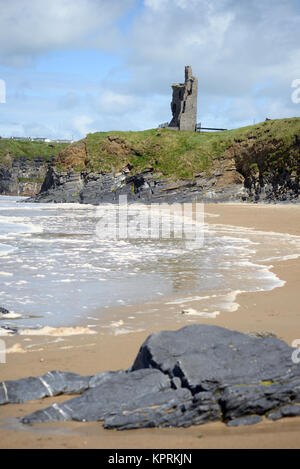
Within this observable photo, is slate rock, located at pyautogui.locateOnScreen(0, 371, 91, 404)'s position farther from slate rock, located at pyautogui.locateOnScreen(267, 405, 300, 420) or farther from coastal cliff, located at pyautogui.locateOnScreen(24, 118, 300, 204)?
coastal cliff, located at pyautogui.locateOnScreen(24, 118, 300, 204)

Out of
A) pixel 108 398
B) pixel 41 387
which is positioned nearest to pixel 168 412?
pixel 108 398

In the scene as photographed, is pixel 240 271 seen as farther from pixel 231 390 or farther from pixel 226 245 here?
pixel 231 390

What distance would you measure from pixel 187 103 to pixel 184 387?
202 feet

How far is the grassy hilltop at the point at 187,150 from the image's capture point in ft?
154

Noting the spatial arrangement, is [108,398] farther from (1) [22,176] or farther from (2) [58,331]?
(1) [22,176]

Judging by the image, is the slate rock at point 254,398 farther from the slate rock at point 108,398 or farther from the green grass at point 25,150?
the green grass at point 25,150

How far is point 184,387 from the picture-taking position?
139 inches

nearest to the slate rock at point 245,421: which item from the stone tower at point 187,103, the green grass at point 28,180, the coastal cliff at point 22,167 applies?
the stone tower at point 187,103

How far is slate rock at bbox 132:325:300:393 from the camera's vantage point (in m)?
3.49

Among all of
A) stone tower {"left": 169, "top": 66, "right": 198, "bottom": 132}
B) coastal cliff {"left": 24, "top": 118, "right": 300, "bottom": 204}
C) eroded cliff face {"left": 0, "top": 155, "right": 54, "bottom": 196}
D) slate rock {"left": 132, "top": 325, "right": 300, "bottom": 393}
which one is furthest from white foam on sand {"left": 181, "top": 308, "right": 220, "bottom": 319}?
eroded cliff face {"left": 0, "top": 155, "right": 54, "bottom": 196}

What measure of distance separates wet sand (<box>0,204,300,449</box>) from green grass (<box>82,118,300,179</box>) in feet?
139

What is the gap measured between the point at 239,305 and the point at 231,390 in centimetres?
370

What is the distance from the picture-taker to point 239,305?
6.98 m

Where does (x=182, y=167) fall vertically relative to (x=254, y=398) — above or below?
above
